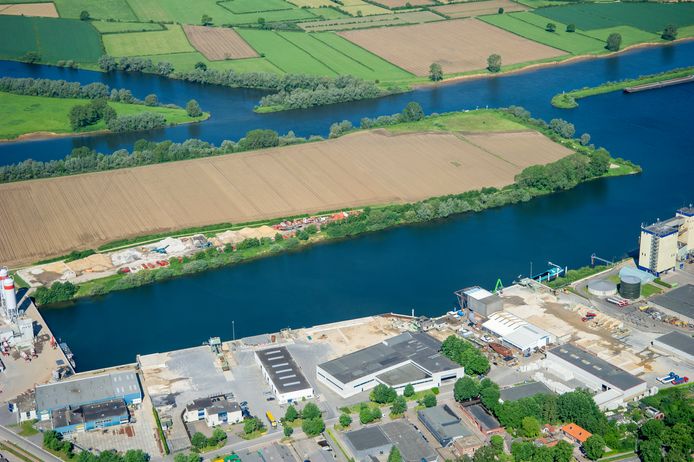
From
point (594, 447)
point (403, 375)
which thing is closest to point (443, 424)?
point (403, 375)

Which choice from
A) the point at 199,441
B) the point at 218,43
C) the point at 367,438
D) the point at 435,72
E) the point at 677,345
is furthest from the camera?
the point at 218,43

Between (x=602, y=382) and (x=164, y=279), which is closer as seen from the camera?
(x=602, y=382)

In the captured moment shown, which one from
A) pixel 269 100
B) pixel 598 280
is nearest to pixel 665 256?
pixel 598 280

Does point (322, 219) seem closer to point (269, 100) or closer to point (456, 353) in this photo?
point (456, 353)

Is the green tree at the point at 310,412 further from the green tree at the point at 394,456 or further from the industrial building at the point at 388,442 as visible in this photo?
the green tree at the point at 394,456

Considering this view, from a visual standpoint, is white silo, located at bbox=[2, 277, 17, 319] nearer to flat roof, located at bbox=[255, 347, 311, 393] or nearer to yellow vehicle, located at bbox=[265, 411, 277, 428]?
flat roof, located at bbox=[255, 347, 311, 393]

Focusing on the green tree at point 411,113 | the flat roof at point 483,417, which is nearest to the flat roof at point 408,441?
the flat roof at point 483,417

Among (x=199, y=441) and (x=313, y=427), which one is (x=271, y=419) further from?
(x=199, y=441)
